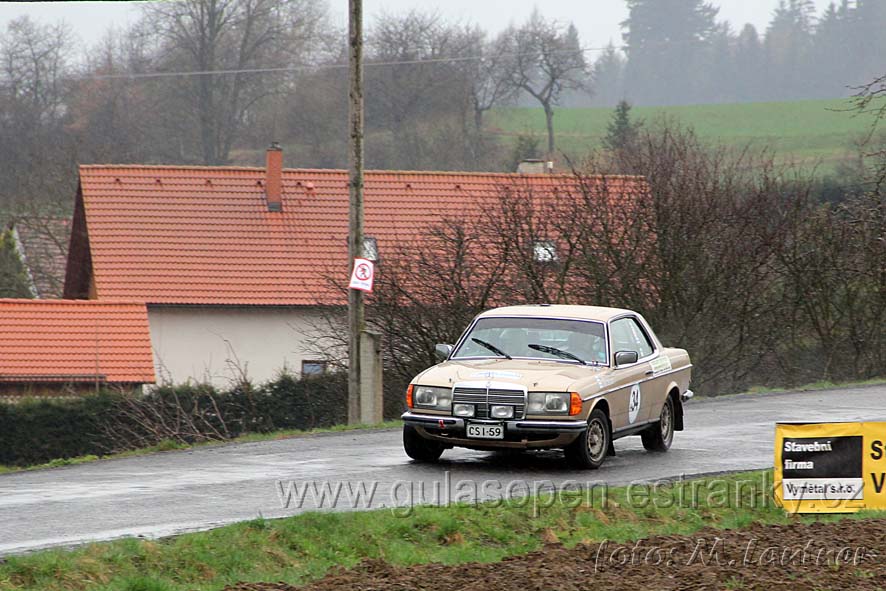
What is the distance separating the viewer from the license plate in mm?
12164

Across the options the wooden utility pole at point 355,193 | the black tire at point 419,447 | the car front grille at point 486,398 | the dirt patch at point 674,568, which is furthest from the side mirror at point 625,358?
the wooden utility pole at point 355,193

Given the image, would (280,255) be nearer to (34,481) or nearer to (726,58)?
(34,481)

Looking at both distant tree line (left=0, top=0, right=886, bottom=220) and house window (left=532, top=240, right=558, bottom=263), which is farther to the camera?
distant tree line (left=0, top=0, right=886, bottom=220)

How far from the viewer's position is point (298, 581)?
26.4 ft

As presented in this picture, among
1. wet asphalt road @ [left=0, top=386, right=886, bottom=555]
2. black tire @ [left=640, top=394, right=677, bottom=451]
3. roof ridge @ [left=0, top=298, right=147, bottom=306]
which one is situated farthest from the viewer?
roof ridge @ [left=0, top=298, right=147, bottom=306]

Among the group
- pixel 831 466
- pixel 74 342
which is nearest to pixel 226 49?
pixel 74 342

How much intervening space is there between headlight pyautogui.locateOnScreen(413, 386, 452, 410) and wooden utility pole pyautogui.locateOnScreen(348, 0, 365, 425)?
279 inches

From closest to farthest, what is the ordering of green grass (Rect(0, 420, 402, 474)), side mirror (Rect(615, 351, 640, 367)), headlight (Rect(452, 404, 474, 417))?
headlight (Rect(452, 404, 474, 417))
side mirror (Rect(615, 351, 640, 367))
green grass (Rect(0, 420, 402, 474))

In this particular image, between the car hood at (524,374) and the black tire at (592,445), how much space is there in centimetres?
34

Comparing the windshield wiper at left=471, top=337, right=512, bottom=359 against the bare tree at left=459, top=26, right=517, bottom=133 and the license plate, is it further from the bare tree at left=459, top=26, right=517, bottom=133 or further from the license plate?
the bare tree at left=459, top=26, right=517, bottom=133

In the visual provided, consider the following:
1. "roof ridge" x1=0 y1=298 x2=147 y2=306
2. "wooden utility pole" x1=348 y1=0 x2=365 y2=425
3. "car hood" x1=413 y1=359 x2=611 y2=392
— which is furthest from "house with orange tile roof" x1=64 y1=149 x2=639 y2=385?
"car hood" x1=413 y1=359 x2=611 y2=392

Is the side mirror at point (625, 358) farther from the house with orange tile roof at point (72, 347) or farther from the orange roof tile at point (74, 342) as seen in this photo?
the orange roof tile at point (74, 342)

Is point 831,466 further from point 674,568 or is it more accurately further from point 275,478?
point 275,478

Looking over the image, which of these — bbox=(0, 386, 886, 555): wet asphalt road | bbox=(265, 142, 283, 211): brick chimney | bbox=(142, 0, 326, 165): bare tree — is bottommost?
bbox=(0, 386, 886, 555): wet asphalt road
